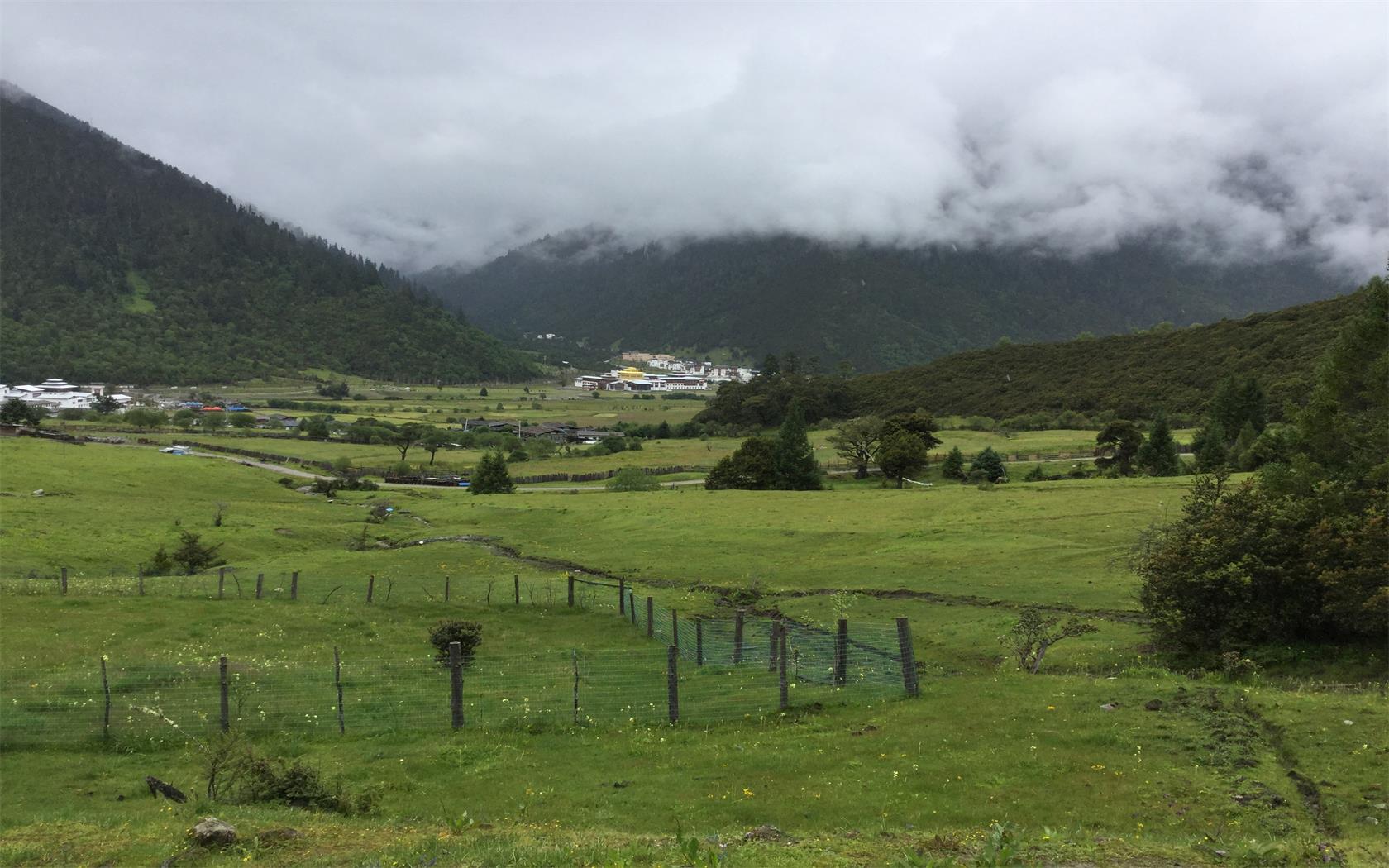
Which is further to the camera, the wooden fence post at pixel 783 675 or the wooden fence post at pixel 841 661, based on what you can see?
the wooden fence post at pixel 841 661

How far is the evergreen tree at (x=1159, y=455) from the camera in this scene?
6994 cm

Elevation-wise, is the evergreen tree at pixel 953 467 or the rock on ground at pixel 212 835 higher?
the evergreen tree at pixel 953 467

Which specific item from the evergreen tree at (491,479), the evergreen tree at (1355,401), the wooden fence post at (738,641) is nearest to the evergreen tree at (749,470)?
the evergreen tree at (491,479)

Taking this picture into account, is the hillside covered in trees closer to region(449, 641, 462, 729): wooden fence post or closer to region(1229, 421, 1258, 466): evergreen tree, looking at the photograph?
region(1229, 421, 1258, 466): evergreen tree

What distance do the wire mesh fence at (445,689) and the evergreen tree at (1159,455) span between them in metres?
57.4

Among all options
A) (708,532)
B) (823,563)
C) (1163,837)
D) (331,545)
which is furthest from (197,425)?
(1163,837)

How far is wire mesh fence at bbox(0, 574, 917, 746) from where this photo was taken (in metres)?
17.5

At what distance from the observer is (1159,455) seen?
71375 millimetres

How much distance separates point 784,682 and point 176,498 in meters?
65.8

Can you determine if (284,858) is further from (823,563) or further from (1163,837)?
(823,563)

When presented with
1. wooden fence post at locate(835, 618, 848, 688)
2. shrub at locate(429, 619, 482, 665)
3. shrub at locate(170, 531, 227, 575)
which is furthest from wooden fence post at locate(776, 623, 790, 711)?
shrub at locate(170, 531, 227, 575)

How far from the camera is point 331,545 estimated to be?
52094 millimetres

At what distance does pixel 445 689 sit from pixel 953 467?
223ft

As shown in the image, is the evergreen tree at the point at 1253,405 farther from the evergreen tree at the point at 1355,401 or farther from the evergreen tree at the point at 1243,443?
the evergreen tree at the point at 1355,401
